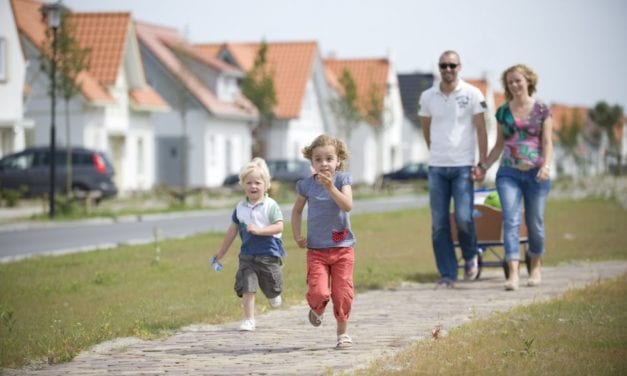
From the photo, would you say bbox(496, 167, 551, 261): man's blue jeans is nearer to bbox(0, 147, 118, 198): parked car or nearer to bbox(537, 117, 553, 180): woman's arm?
bbox(537, 117, 553, 180): woman's arm

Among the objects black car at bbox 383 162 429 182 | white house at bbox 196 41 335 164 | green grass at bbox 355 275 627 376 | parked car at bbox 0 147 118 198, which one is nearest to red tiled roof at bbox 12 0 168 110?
parked car at bbox 0 147 118 198

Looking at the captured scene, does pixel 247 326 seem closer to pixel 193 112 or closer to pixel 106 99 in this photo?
pixel 106 99

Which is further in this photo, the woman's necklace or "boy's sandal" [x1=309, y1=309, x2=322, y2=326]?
the woman's necklace

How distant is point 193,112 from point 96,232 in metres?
36.2

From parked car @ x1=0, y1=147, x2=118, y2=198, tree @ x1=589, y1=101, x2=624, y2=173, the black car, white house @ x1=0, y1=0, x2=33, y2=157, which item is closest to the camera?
parked car @ x1=0, y1=147, x2=118, y2=198

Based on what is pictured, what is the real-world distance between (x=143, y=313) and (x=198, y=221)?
830 inches

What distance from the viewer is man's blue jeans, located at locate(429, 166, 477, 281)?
13562 millimetres

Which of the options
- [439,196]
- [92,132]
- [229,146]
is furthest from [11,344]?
[229,146]

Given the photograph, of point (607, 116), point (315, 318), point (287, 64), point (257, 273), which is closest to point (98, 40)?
point (287, 64)

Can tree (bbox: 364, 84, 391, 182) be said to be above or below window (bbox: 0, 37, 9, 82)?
below

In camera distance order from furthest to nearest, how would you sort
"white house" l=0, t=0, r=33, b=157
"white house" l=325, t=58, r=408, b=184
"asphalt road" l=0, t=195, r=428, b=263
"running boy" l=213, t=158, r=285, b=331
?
"white house" l=325, t=58, r=408, b=184 < "white house" l=0, t=0, r=33, b=157 < "asphalt road" l=0, t=195, r=428, b=263 < "running boy" l=213, t=158, r=285, b=331

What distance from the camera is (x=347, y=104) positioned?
2906 inches

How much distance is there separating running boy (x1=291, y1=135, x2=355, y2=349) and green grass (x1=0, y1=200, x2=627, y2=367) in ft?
4.60

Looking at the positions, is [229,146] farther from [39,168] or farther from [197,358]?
[197,358]
